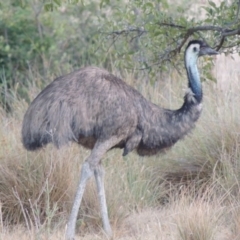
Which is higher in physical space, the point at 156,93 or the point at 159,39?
the point at 159,39

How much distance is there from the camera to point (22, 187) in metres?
7.98

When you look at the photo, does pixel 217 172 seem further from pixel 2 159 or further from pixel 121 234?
pixel 2 159

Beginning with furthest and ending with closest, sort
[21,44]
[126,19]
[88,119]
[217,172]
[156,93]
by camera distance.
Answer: [21,44], [156,93], [217,172], [126,19], [88,119]

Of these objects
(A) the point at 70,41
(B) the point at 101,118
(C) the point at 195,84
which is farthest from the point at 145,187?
(A) the point at 70,41

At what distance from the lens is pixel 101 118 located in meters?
7.30

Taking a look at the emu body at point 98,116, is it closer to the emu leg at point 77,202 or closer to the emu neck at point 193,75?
the emu neck at point 193,75

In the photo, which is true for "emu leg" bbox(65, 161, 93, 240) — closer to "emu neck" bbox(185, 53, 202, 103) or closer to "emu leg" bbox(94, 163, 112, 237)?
"emu leg" bbox(94, 163, 112, 237)

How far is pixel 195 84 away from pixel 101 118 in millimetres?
898

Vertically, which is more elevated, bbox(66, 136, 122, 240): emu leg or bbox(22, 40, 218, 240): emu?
bbox(22, 40, 218, 240): emu

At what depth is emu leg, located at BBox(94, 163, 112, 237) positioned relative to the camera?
7.52 meters

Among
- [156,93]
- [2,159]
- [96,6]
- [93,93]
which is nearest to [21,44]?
[96,6]

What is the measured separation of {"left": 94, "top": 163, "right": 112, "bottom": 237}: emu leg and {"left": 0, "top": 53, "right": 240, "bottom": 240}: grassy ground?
0.28ft

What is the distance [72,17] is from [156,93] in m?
5.66

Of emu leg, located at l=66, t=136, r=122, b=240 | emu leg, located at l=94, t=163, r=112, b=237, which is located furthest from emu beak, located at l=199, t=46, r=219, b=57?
emu leg, located at l=94, t=163, r=112, b=237
